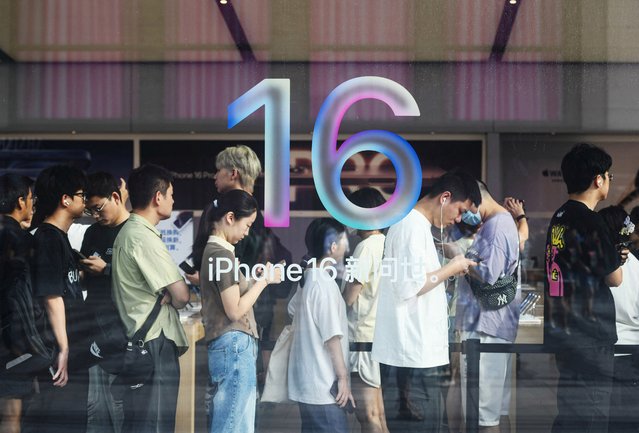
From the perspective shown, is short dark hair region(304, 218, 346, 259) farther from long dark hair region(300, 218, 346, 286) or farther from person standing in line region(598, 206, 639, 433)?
person standing in line region(598, 206, 639, 433)

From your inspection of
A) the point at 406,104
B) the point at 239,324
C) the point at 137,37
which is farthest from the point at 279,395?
the point at 137,37

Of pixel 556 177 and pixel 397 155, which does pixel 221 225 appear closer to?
pixel 397 155

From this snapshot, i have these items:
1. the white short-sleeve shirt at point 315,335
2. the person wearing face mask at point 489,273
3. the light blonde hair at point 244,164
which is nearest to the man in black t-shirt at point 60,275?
the light blonde hair at point 244,164

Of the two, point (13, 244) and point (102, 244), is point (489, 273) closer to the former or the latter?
point (102, 244)

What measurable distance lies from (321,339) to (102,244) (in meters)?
1.11

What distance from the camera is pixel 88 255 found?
390 cm

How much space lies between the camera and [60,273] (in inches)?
156

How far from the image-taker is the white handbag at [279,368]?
3842 millimetres

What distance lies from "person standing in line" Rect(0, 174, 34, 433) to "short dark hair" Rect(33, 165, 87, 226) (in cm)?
6

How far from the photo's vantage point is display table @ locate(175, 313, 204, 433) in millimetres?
3807

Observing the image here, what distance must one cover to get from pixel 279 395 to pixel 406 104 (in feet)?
4.82

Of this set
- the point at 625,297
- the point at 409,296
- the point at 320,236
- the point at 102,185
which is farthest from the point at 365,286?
the point at 102,185

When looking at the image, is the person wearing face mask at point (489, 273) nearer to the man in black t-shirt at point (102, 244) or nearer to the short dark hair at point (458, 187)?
the short dark hair at point (458, 187)

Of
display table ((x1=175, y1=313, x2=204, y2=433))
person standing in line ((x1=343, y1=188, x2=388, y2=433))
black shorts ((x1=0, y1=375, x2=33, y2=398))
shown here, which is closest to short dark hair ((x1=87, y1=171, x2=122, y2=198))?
display table ((x1=175, y1=313, x2=204, y2=433))
